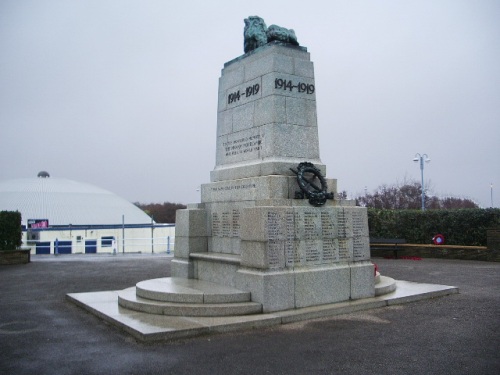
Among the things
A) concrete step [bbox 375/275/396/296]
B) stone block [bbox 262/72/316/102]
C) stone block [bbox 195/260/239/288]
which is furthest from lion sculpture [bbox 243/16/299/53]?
concrete step [bbox 375/275/396/296]

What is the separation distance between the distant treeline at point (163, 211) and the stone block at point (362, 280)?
2799 inches

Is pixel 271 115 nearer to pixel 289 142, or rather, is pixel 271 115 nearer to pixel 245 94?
pixel 289 142

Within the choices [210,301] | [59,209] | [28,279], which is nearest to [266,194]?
[210,301]

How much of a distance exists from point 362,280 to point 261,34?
5342 mm

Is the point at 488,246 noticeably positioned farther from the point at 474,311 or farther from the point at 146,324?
the point at 146,324

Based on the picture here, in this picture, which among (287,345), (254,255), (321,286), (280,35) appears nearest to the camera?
(287,345)

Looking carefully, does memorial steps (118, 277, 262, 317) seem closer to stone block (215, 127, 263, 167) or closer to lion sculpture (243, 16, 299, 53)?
stone block (215, 127, 263, 167)

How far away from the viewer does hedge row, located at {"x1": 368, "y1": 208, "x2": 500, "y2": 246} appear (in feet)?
61.1

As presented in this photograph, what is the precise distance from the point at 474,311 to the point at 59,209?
4802cm

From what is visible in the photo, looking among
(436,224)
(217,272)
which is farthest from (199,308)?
(436,224)

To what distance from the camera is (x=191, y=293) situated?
821 cm

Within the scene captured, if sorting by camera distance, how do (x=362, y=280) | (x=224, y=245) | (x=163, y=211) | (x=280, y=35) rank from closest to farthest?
(x=362, y=280) → (x=280, y=35) → (x=224, y=245) → (x=163, y=211)

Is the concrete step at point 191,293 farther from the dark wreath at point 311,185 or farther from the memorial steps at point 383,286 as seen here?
the memorial steps at point 383,286

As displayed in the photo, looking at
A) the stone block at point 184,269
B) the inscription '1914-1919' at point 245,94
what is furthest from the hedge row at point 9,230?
the inscription '1914-1919' at point 245,94
